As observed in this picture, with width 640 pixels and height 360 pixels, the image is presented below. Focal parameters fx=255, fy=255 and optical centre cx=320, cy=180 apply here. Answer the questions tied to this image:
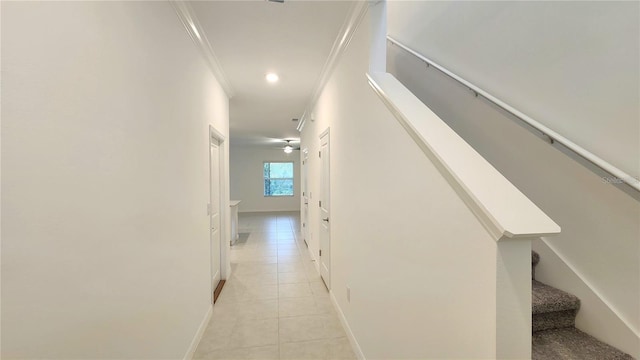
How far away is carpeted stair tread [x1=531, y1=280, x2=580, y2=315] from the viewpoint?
127 centimetres

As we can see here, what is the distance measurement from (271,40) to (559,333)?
9.21 ft

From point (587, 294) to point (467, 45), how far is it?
1.94m

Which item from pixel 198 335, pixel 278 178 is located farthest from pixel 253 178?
pixel 198 335

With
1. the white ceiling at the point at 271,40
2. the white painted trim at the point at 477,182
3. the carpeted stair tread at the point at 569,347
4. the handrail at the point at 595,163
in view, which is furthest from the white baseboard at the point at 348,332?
the white ceiling at the point at 271,40

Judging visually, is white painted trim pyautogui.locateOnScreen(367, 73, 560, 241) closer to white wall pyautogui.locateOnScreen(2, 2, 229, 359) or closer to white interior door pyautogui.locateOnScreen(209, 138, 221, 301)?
white wall pyautogui.locateOnScreen(2, 2, 229, 359)

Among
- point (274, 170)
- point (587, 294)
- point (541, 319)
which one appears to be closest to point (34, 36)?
point (541, 319)

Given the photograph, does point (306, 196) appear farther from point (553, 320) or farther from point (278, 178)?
point (278, 178)

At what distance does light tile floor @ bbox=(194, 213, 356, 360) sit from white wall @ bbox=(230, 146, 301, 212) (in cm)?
610

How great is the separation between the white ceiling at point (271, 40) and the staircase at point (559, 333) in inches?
85.6

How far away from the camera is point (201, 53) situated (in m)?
2.29

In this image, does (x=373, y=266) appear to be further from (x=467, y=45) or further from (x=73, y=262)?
(x=467, y=45)

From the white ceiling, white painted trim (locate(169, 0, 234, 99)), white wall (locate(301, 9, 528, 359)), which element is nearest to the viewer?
white wall (locate(301, 9, 528, 359))

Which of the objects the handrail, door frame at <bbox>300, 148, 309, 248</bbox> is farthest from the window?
the handrail

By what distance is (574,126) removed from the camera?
1.45m
